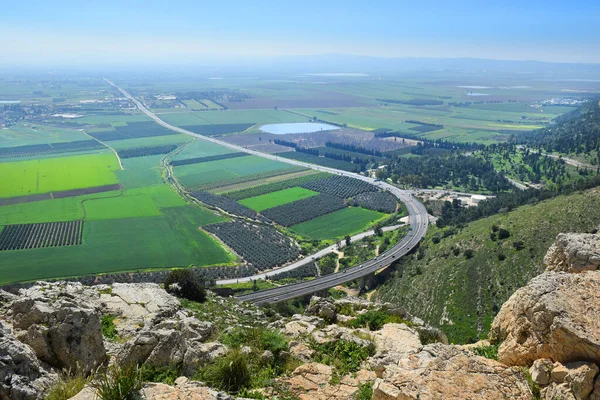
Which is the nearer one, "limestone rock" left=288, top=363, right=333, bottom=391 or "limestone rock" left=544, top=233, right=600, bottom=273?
"limestone rock" left=288, top=363, right=333, bottom=391

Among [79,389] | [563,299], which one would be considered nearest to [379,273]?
[563,299]

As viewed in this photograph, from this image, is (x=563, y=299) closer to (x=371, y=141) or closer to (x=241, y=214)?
(x=241, y=214)

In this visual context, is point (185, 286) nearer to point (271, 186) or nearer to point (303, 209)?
point (303, 209)

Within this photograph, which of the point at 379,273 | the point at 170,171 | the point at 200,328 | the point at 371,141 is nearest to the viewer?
the point at 200,328

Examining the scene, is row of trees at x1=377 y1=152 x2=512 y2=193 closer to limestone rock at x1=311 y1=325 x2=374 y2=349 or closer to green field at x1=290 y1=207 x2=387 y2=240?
green field at x1=290 y1=207 x2=387 y2=240

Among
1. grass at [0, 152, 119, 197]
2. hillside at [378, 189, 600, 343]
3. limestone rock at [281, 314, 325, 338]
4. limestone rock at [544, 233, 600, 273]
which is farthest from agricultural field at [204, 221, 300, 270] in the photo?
limestone rock at [544, 233, 600, 273]

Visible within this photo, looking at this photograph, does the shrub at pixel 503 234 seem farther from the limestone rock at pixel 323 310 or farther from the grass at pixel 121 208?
the grass at pixel 121 208

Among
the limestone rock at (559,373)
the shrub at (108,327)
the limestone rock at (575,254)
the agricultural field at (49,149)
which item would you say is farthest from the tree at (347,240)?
the agricultural field at (49,149)
